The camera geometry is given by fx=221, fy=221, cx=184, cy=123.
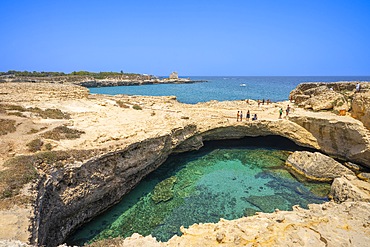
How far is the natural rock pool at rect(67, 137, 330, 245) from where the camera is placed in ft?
39.5

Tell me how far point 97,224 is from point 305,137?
64.5 ft

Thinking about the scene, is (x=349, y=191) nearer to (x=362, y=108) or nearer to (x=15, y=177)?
(x=362, y=108)

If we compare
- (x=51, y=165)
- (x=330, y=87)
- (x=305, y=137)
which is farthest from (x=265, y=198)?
(x=330, y=87)

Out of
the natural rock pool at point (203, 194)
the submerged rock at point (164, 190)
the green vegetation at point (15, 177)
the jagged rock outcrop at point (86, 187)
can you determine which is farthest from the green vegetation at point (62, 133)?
the submerged rock at point (164, 190)

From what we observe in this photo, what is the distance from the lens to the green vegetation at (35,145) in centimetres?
1118

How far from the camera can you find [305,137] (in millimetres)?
21672

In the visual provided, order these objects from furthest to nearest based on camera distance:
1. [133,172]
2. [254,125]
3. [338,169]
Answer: [254,125] < [338,169] < [133,172]

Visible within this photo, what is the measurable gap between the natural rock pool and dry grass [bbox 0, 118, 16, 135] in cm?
732

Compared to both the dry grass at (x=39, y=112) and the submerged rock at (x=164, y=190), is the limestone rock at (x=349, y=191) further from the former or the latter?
the dry grass at (x=39, y=112)

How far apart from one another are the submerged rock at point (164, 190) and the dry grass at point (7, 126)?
9.58 meters

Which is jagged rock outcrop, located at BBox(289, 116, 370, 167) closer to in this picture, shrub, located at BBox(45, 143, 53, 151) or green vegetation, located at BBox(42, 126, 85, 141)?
green vegetation, located at BBox(42, 126, 85, 141)

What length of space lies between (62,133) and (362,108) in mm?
23233

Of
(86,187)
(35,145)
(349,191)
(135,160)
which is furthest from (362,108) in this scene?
(35,145)

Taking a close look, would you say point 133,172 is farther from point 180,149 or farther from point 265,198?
point 265,198
